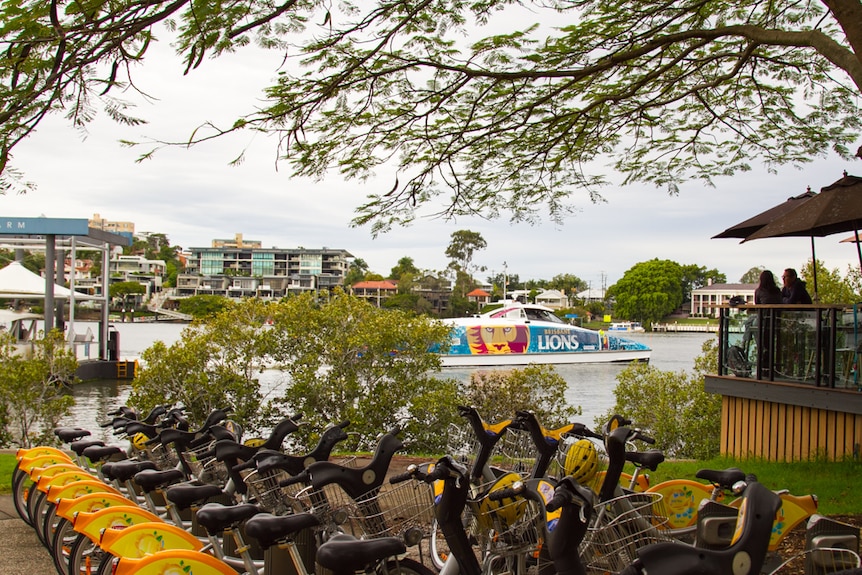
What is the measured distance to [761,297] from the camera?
8.98 m

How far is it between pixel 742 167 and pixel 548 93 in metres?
3.11

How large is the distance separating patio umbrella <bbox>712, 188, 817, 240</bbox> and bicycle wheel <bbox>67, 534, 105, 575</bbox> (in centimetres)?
772

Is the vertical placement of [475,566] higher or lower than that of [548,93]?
lower

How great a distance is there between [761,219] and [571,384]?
2196 centimetres

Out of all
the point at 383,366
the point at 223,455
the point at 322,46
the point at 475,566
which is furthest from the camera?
the point at 383,366

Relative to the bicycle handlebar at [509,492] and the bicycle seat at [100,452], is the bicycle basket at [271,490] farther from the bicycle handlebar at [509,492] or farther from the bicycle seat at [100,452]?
the bicycle seat at [100,452]

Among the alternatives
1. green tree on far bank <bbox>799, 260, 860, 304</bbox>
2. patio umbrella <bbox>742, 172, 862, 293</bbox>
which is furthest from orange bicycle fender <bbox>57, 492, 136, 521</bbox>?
green tree on far bank <bbox>799, 260, 860, 304</bbox>

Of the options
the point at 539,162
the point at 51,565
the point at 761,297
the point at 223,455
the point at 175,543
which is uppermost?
the point at 539,162

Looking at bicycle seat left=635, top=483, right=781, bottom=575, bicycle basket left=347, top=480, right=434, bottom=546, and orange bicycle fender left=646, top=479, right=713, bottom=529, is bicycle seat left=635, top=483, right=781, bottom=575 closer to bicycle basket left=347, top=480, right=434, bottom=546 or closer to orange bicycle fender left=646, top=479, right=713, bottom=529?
bicycle basket left=347, top=480, right=434, bottom=546

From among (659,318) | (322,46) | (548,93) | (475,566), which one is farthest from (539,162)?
(659,318)

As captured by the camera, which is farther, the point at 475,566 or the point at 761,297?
the point at 761,297

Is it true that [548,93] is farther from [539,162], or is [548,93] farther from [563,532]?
[563,532]

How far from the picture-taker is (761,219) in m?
9.23

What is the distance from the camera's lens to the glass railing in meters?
7.98
